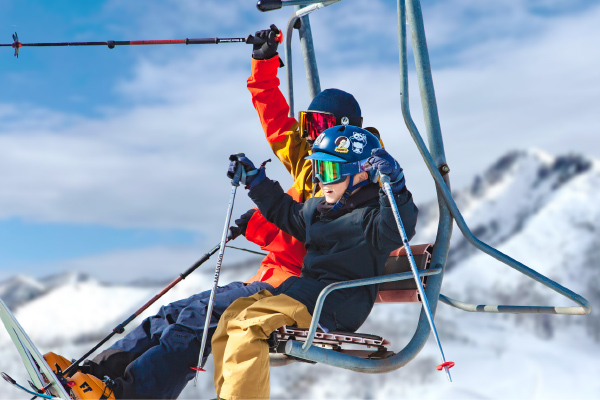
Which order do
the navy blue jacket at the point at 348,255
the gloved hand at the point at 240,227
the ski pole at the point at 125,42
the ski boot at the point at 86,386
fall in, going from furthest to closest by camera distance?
1. the ski pole at the point at 125,42
2. the gloved hand at the point at 240,227
3. the ski boot at the point at 86,386
4. the navy blue jacket at the point at 348,255

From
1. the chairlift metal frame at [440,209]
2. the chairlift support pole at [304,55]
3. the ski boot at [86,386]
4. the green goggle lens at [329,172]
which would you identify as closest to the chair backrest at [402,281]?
the chairlift metal frame at [440,209]

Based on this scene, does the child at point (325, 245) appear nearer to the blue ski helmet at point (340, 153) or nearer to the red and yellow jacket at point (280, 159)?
the blue ski helmet at point (340, 153)

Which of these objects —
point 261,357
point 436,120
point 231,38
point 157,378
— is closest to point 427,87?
point 436,120

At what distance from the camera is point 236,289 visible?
4.67 meters

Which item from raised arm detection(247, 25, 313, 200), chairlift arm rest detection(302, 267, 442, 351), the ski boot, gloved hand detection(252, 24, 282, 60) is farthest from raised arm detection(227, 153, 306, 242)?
the ski boot

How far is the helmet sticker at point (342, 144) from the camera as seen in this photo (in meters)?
4.49

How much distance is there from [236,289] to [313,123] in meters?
1.17

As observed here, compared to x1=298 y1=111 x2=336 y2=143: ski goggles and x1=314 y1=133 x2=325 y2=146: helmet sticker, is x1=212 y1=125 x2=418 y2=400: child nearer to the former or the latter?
x1=314 y1=133 x2=325 y2=146: helmet sticker

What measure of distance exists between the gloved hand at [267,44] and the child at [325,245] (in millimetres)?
969

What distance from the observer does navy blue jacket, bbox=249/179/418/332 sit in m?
4.18

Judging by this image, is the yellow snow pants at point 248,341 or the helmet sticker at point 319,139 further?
the helmet sticker at point 319,139

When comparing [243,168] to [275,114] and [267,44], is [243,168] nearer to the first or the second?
[275,114]

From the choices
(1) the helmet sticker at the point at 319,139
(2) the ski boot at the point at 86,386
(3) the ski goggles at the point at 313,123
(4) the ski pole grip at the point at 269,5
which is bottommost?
(2) the ski boot at the point at 86,386

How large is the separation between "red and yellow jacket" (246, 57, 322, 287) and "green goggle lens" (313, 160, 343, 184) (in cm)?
56
